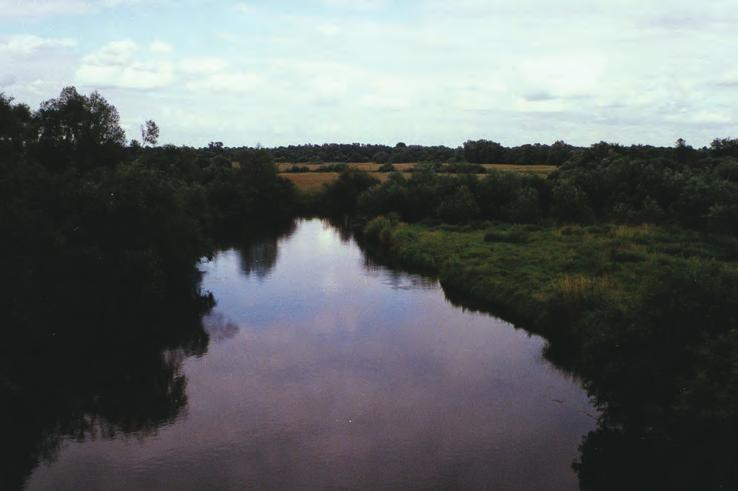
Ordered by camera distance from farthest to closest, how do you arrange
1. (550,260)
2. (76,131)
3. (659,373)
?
(550,260), (76,131), (659,373)

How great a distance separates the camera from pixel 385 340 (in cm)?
3147

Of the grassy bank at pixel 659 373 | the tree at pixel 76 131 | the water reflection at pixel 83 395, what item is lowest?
the water reflection at pixel 83 395

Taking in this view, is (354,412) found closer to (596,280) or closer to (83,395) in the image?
(83,395)

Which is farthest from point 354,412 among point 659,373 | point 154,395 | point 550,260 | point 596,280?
point 550,260

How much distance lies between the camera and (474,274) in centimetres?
4056

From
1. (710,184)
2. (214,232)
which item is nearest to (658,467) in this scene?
(710,184)

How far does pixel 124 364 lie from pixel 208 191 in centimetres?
5170

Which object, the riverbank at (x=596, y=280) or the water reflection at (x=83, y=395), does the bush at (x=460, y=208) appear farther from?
the water reflection at (x=83, y=395)

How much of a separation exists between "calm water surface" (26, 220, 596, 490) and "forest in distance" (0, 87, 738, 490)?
1320mm

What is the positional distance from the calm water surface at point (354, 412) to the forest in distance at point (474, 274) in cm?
132

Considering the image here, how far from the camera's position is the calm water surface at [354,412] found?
1914 cm

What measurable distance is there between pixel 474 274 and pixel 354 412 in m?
19.4

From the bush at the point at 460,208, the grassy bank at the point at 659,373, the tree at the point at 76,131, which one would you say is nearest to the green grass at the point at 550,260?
the grassy bank at the point at 659,373

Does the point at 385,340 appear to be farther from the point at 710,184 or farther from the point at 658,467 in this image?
the point at 710,184
